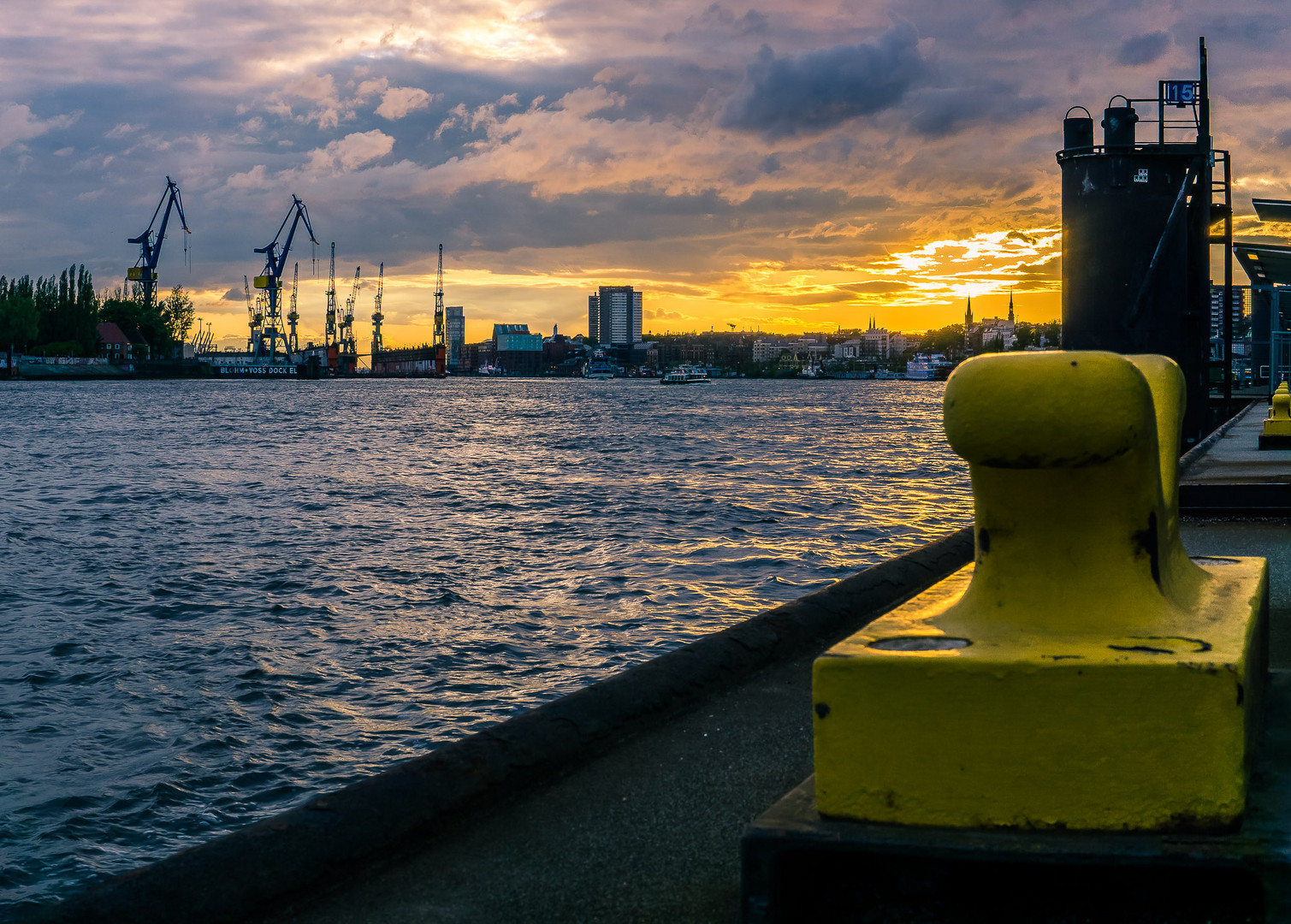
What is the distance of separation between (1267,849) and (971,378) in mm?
907

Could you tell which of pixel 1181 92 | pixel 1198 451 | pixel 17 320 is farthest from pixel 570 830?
pixel 17 320

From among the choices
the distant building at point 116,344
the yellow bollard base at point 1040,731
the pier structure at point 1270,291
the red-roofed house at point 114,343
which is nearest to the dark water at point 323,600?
the yellow bollard base at point 1040,731

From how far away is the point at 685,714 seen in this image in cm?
359

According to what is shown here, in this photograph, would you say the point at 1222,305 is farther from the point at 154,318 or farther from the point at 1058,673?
the point at 154,318

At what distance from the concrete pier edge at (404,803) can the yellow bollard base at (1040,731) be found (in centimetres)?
120

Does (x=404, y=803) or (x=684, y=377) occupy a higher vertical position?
(x=684, y=377)

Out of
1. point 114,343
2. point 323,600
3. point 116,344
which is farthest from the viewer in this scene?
point 116,344

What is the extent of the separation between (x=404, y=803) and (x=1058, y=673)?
65.1 inches

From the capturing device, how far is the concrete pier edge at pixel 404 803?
2.35m

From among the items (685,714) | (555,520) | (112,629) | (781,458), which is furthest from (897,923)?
(781,458)

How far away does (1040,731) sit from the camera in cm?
184

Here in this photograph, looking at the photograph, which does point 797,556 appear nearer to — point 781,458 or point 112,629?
point 112,629

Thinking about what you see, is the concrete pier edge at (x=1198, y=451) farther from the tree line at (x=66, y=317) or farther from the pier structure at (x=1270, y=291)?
the tree line at (x=66, y=317)

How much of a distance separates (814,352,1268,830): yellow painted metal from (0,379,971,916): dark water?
13.0ft
